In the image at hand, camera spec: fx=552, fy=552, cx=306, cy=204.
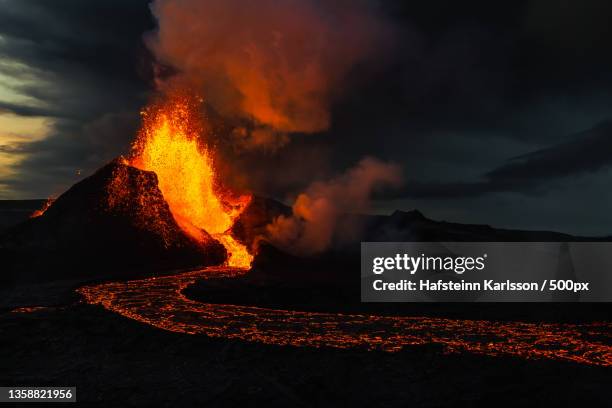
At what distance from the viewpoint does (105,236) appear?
50594 mm

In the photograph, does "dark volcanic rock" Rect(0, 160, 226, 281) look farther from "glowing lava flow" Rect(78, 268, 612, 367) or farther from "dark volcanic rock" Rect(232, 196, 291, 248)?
"glowing lava flow" Rect(78, 268, 612, 367)

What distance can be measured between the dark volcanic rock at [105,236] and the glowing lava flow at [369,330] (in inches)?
596

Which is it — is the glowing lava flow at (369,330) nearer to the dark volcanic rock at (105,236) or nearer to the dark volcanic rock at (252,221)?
the dark volcanic rock at (105,236)

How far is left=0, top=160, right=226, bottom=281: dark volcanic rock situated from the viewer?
154 ft

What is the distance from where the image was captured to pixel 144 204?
2168 inches

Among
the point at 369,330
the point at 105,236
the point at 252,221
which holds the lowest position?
the point at 369,330

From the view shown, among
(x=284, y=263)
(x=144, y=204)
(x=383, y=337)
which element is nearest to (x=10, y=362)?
(x=383, y=337)

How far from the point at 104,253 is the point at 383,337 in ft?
110

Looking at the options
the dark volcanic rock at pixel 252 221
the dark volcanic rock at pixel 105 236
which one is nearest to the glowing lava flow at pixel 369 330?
the dark volcanic rock at pixel 105 236

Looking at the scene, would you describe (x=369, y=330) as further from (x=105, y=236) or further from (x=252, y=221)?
(x=252, y=221)

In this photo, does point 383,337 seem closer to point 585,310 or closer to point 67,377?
point 67,377

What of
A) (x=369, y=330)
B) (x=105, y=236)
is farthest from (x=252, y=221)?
(x=369, y=330)

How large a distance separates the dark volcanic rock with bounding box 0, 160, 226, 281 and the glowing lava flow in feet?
Answer: 49.6

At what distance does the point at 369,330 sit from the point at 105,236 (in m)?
33.6
